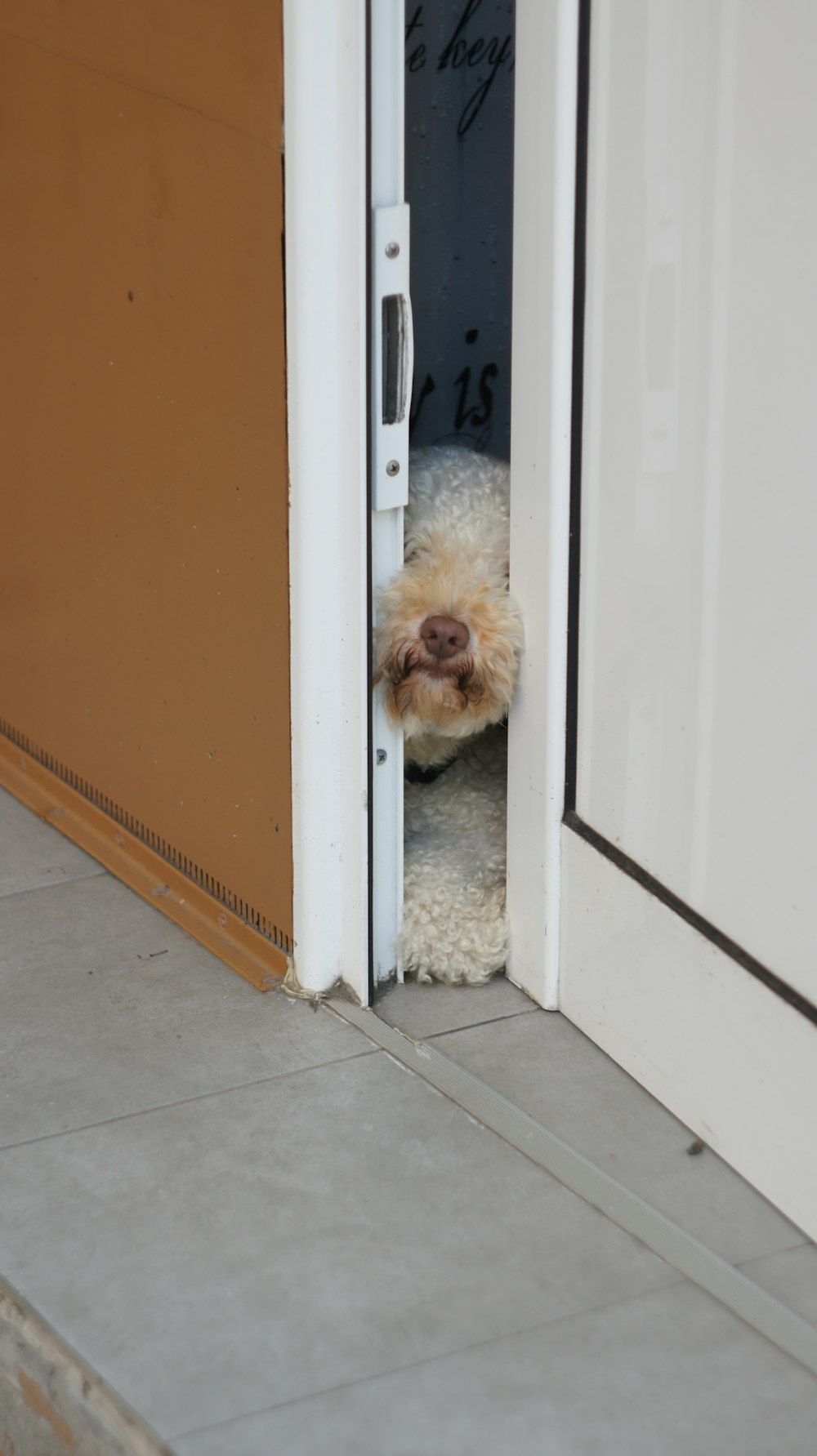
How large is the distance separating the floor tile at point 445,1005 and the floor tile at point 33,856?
68 cm

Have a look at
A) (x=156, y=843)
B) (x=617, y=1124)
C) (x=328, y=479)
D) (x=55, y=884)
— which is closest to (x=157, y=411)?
(x=328, y=479)

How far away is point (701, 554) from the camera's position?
5.82 ft

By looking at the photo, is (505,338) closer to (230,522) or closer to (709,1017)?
(230,522)

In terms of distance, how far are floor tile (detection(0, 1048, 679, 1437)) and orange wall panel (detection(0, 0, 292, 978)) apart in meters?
0.43

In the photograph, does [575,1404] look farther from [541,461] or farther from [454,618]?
[541,461]

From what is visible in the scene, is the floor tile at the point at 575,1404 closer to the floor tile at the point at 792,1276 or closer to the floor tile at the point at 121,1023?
the floor tile at the point at 792,1276

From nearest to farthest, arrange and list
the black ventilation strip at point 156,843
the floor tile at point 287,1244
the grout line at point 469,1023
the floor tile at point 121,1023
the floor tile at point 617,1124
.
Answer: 1. the floor tile at point 287,1244
2. the floor tile at point 617,1124
3. the floor tile at point 121,1023
4. the grout line at point 469,1023
5. the black ventilation strip at point 156,843

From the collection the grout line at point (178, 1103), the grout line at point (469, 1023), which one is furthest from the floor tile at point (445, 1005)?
the grout line at point (178, 1103)

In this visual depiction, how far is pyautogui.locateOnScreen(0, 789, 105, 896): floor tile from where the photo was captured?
2645mm

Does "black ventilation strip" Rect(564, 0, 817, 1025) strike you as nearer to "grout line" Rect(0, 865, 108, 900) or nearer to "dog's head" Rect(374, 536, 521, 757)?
"dog's head" Rect(374, 536, 521, 757)

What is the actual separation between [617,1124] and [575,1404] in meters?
0.51

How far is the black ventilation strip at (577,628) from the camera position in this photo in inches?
70.4

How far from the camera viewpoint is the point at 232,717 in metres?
2.29

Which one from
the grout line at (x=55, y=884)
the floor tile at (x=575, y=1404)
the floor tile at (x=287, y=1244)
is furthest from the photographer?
the grout line at (x=55, y=884)
